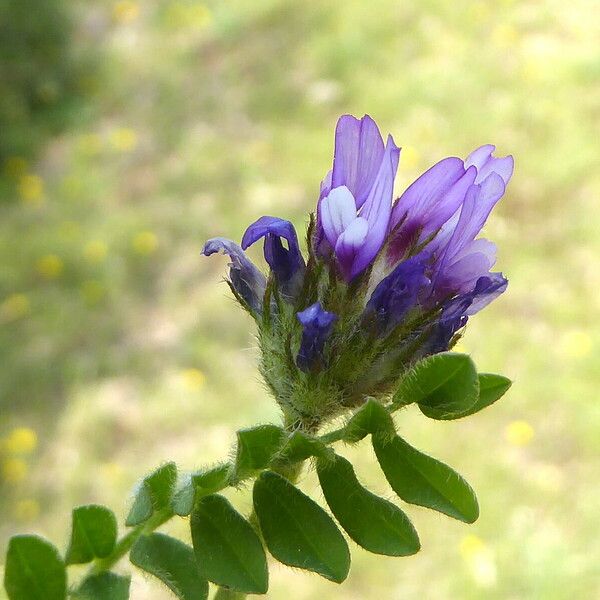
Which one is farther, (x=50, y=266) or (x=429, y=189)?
(x=50, y=266)

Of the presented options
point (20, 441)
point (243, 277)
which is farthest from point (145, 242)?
point (243, 277)

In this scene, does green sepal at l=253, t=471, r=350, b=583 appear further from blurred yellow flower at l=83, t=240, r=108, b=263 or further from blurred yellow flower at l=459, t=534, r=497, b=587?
blurred yellow flower at l=83, t=240, r=108, b=263

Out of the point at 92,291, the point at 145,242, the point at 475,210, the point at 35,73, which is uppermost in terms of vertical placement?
the point at 35,73

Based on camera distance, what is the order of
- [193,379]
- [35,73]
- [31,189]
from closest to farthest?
1. [193,379]
2. [31,189]
3. [35,73]

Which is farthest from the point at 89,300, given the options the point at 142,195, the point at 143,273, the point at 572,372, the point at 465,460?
the point at 572,372

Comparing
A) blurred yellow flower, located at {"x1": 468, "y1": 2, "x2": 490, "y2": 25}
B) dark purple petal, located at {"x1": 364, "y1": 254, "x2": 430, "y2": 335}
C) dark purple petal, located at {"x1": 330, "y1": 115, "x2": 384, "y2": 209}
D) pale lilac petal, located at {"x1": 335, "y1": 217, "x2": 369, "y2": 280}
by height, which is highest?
blurred yellow flower, located at {"x1": 468, "y1": 2, "x2": 490, "y2": 25}

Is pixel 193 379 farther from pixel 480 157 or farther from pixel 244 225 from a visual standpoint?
pixel 480 157

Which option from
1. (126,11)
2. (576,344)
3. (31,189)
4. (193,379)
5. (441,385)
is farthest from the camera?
(126,11)

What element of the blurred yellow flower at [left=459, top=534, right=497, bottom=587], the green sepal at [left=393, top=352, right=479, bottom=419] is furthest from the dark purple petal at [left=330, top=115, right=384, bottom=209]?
the blurred yellow flower at [left=459, top=534, right=497, bottom=587]
